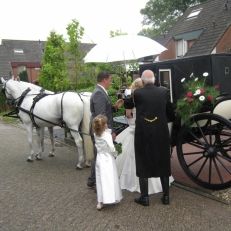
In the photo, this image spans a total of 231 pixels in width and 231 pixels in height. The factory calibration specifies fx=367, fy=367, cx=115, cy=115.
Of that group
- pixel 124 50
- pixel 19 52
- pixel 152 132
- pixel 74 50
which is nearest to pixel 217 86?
pixel 152 132

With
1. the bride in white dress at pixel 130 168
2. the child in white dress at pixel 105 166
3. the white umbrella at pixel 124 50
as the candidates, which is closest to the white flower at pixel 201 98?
the bride in white dress at pixel 130 168

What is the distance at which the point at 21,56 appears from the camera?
47125 mm

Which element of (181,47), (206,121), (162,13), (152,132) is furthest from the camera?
(162,13)

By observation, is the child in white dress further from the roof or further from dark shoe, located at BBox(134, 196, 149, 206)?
the roof

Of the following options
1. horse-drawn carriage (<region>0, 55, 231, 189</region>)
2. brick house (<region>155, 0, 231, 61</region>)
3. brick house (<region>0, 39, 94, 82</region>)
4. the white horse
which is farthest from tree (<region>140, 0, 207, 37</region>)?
horse-drawn carriage (<region>0, 55, 231, 189</region>)

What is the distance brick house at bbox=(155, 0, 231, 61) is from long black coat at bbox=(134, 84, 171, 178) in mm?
15743

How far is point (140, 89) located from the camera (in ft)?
16.3

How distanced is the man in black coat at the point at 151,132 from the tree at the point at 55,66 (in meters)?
9.44

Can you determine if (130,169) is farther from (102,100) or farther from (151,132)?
(102,100)

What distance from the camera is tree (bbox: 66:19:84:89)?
43.2 feet

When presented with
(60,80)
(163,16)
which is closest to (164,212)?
(60,80)

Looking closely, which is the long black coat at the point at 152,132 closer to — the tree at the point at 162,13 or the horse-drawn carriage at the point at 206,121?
the horse-drawn carriage at the point at 206,121

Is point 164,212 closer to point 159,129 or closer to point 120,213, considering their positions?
point 120,213

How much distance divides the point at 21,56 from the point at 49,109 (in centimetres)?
4152
